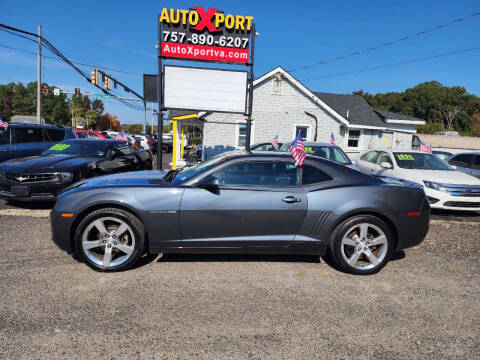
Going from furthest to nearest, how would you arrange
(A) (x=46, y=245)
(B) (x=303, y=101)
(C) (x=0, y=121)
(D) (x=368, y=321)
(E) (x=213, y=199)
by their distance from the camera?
(B) (x=303, y=101) → (C) (x=0, y=121) → (A) (x=46, y=245) → (E) (x=213, y=199) → (D) (x=368, y=321)

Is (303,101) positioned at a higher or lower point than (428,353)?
higher

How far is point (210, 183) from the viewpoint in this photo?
3375 mm

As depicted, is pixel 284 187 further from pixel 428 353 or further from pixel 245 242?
pixel 428 353

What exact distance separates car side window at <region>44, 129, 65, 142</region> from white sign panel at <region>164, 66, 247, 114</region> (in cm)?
349

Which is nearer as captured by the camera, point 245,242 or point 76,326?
point 76,326

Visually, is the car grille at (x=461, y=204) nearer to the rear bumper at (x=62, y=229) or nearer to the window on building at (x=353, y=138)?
the rear bumper at (x=62, y=229)

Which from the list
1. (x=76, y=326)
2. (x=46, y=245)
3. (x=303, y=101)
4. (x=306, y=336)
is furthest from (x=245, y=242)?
(x=303, y=101)

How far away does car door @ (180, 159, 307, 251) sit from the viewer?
3.49m

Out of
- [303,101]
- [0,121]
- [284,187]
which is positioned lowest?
[284,187]

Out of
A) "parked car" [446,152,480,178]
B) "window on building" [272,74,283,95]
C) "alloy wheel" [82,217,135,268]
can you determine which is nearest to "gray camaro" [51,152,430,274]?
"alloy wheel" [82,217,135,268]

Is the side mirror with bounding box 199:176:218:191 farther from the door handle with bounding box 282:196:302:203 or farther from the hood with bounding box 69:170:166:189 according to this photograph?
the door handle with bounding box 282:196:302:203

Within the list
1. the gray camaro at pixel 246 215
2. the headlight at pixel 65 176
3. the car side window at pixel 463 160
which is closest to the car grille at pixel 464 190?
the gray camaro at pixel 246 215

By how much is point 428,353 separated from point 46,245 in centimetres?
466

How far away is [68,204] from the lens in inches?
138
